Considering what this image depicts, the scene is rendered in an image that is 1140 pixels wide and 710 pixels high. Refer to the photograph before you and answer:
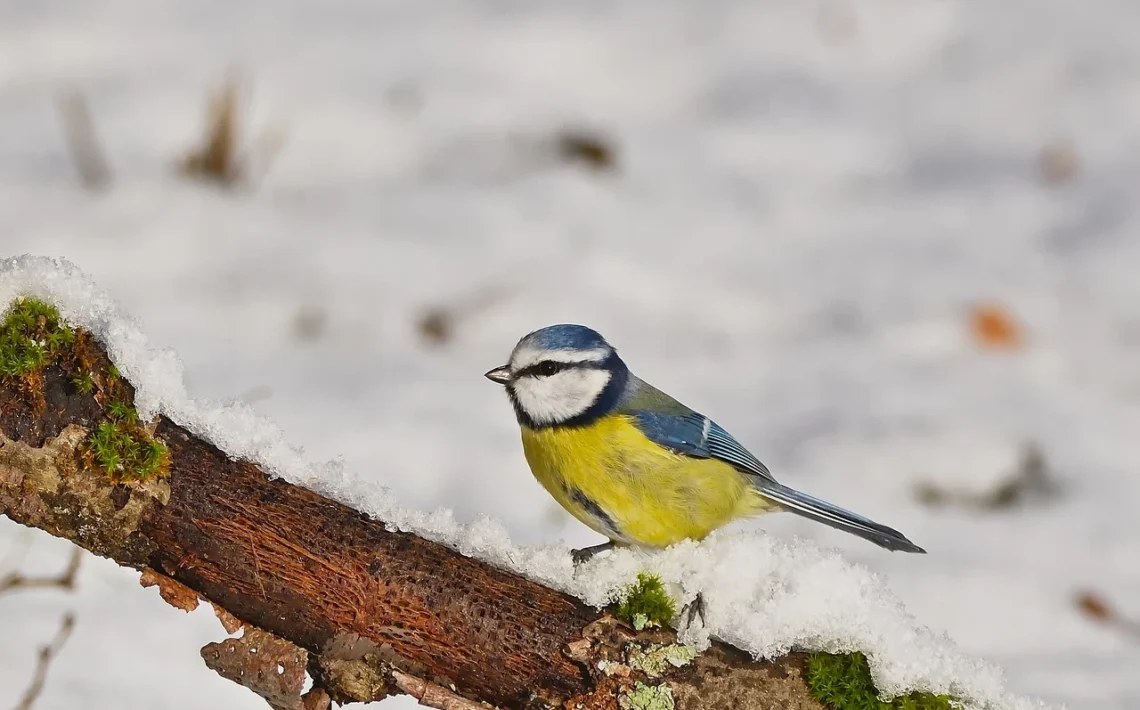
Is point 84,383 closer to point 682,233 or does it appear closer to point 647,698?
point 647,698

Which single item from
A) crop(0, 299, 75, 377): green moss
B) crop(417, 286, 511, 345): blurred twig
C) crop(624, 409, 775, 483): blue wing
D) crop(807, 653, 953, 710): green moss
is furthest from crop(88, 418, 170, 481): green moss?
crop(417, 286, 511, 345): blurred twig

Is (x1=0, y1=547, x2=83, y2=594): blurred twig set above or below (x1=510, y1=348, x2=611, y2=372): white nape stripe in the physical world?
below

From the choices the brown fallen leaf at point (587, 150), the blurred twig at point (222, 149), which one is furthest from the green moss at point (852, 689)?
the brown fallen leaf at point (587, 150)

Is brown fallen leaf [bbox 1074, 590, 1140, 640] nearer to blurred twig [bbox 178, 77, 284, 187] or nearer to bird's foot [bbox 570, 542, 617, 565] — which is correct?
bird's foot [bbox 570, 542, 617, 565]

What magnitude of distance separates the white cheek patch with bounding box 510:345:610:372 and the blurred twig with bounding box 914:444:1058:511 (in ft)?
7.74

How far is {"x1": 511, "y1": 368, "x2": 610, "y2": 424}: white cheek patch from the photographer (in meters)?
2.84

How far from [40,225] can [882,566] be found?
3879 millimetres

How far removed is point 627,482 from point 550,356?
14.8 inches

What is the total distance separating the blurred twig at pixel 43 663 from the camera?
8.19ft

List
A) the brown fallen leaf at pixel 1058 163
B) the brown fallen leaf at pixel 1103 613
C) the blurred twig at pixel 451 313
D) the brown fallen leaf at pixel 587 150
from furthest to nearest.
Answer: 1. the brown fallen leaf at pixel 1058 163
2. the brown fallen leaf at pixel 587 150
3. the blurred twig at pixel 451 313
4. the brown fallen leaf at pixel 1103 613

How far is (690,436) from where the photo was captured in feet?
9.48

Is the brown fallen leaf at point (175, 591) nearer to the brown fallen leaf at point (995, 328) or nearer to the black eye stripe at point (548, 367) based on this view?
the black eye stripe at point (548, 367)

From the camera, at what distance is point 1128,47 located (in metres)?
7.30

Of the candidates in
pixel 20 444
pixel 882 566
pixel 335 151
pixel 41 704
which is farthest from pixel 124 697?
pixel 335 151
